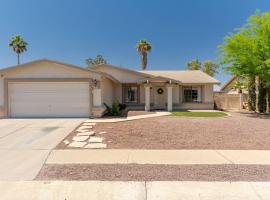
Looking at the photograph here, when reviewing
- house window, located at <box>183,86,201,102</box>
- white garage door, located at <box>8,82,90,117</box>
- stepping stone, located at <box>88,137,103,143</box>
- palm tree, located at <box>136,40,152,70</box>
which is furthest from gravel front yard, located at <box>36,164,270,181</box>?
palm tree, located at <box>136,40,152,70</box>

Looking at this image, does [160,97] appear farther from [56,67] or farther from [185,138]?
[185,138]

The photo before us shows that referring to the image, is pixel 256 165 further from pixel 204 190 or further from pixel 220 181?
pixel 204 190

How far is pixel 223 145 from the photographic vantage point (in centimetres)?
778

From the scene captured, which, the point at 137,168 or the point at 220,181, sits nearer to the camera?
the point at 220,181

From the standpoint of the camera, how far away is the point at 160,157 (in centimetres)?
638

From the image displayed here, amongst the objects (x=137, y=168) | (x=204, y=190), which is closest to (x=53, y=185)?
(x=137, y=168)

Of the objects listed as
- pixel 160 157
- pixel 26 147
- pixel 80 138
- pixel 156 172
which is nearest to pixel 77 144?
pixel 80 138

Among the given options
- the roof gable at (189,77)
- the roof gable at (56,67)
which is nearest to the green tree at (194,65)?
the roof gable at (189,77)

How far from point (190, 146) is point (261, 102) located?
52.9ft

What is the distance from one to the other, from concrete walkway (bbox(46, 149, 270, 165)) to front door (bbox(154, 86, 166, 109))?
1578cm

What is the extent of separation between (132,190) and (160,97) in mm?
18777

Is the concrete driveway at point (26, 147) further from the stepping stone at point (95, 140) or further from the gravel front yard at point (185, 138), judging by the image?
the stepping stone at point (95, 140)

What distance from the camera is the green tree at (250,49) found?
16.5 meters

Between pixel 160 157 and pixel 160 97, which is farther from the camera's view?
pixel 160 97
